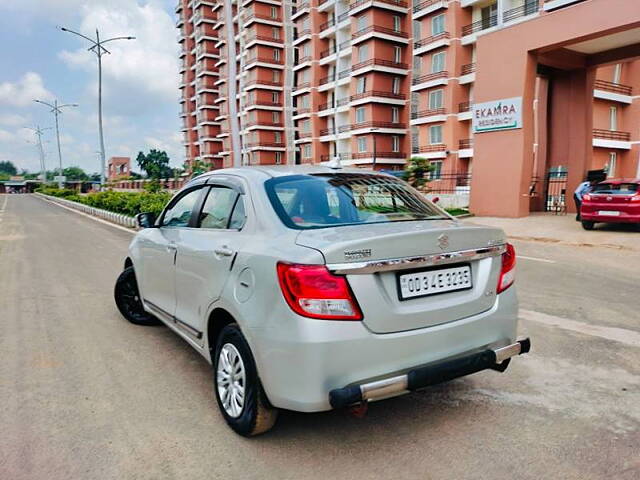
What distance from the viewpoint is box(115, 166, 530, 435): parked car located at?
2.38 m

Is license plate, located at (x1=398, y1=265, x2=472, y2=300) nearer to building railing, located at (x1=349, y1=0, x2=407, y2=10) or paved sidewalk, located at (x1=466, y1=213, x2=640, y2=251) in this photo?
paved sidewalk, located at (x1=466, y1=213, x2=640, y2=251)

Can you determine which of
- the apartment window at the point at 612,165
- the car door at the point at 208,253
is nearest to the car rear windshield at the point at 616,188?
the car door at the point at 208,253

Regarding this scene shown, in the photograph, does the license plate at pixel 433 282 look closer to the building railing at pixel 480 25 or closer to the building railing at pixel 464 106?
the building railing at pixel 464 106

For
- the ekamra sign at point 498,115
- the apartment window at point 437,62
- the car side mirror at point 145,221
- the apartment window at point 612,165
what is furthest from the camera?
the apartment window at point 437,62

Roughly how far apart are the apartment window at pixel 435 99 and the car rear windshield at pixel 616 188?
27166 mm

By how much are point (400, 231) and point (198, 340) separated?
64.3 inches

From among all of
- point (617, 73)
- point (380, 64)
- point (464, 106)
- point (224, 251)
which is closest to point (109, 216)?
point (224, 251)

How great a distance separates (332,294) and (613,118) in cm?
3844

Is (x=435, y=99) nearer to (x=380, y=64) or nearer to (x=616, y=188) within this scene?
(x=380, y=64)

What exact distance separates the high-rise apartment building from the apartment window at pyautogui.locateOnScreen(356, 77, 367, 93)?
0.12 m

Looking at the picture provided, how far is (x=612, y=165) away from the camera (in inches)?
1323

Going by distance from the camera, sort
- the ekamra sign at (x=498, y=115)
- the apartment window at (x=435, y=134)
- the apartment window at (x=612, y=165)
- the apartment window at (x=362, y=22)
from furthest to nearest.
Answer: the apartment window at (x=362, y=22)
the apartment window at (x=435, y=134)
the apartment window at (x=612, y=165)
the ekamra sign at (x=498, y=115)

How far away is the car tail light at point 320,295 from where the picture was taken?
7.79ft

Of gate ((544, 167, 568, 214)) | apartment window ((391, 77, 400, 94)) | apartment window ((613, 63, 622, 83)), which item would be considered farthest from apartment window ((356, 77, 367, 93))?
gate ((544, 167, 568, 214))
